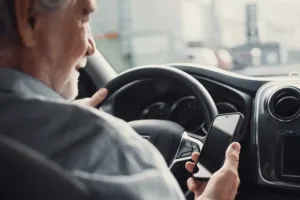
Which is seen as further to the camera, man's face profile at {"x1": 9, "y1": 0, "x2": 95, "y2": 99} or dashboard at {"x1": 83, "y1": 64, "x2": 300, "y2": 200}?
dashboard at {"x1": 83, "y1": 64, "x2": 300, "y2": 200}

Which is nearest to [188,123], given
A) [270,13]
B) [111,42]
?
[270,13]

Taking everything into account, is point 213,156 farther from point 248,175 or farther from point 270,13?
point 270,13

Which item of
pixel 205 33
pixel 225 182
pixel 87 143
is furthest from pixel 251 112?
pixel 87 143

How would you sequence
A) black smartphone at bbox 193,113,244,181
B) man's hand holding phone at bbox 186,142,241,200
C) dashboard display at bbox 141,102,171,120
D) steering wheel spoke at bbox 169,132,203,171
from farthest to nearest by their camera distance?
dashboard display at bbox 141,102,171,120 → steering wheel spoke at bbox 169,132,203,171 → black smartphone at bbox 193,113,244,181 → man's hand holding phone at bbox 186,142,241,200

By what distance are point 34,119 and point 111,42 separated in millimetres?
1811

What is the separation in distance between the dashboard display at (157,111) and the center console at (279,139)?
0.26 m

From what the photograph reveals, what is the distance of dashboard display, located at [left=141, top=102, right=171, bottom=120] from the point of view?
206 centimetres

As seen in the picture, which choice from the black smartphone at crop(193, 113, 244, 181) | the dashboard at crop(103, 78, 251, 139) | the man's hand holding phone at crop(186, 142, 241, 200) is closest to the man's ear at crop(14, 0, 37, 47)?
the man's hand holding phone at crop(186, 142, 241, 200)

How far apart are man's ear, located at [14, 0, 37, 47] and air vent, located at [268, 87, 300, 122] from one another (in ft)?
3.69

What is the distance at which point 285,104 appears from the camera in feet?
6.45

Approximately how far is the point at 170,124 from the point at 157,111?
0.19 meters

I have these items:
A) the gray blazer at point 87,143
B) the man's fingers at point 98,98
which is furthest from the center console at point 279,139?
the gray blazer at point 87,143

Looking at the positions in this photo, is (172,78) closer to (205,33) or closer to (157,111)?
(157,111)

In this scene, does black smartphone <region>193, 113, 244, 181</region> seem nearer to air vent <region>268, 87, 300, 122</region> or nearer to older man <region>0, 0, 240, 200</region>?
air vent <region>268, 87, 300, 122</region>
